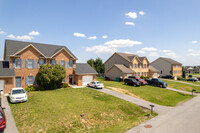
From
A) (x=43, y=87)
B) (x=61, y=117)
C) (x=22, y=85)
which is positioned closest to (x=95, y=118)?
(x=61, y=117)

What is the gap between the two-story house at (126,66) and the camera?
125 ft

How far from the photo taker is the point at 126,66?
4222cm

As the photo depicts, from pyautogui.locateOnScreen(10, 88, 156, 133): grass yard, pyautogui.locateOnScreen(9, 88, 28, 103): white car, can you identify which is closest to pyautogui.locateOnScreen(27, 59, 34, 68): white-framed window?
pyautogui.locateOnScreen(9, 88, 28, 103): white car

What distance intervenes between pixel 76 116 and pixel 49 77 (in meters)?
12.9

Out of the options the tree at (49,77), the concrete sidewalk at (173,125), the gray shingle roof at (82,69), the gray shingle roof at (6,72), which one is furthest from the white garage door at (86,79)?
the concrete sidewalk at (173,125)

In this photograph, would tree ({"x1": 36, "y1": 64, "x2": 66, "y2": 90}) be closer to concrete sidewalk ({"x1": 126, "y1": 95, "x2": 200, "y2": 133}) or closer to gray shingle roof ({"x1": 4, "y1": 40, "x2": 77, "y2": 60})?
gray shingle roof ({"x1": 4, "y1": 40, "x2": 77, "y2": 60})

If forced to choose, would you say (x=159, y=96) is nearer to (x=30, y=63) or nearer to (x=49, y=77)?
(x=49, y=77)

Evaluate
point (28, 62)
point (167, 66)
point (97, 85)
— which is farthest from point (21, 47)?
point (167, 66)

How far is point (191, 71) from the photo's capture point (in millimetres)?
122625

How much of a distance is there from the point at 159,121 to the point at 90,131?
7.09 metres

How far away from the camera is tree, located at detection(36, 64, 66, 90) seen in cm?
2277

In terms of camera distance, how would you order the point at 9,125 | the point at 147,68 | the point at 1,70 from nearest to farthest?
the point at 9,125 < the point at 1,70 < the point at 147,68

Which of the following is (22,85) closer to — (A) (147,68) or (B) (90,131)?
(B) (90,131)

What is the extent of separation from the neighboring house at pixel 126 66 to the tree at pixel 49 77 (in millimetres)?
19211
